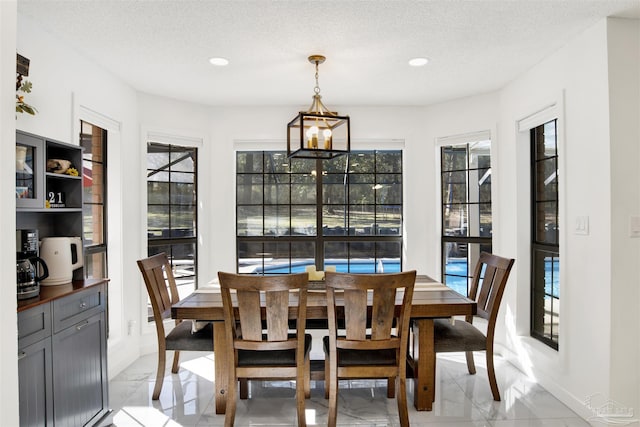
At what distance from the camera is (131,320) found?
3.81 meters

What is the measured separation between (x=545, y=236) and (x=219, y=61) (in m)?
3.07

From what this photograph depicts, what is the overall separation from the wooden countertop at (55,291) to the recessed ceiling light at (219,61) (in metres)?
1.81

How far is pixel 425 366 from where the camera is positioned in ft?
9.36

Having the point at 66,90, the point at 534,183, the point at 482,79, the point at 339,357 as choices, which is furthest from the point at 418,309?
the point at 66,90

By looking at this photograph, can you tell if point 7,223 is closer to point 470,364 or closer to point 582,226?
point 582,226

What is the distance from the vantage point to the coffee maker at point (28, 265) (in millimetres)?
2078

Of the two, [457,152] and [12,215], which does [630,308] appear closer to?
[457,152]

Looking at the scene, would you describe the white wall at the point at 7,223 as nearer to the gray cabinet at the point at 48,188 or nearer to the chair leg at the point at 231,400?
the gray cabinet at the point at 48,188

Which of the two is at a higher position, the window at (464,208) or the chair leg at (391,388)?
the window at (464,208)

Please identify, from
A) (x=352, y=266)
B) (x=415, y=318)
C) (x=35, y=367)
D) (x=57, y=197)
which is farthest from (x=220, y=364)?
(x=352, y=266)

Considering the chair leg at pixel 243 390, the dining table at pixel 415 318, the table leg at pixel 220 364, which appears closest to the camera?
the dining table at pixel 415 318

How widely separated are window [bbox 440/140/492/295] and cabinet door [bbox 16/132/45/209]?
367 cm

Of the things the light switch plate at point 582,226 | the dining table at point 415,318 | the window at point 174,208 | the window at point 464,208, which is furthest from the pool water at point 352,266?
the light switch plate at point 582,226

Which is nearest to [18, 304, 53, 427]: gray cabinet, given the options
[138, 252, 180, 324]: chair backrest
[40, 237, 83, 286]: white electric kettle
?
[40, 237, 83, 286]: white electric kettle
